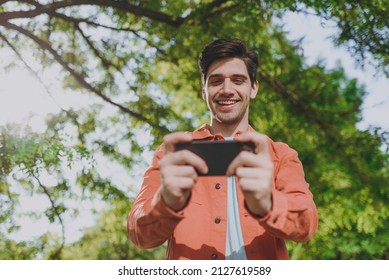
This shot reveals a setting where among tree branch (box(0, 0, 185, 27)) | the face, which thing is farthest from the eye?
tree branch (box(0, 0, 185, 27))

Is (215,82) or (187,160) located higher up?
(215,82)

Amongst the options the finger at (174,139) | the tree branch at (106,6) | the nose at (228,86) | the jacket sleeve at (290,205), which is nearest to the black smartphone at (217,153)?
the finger at (174,139)

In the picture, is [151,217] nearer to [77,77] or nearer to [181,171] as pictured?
[181,171]

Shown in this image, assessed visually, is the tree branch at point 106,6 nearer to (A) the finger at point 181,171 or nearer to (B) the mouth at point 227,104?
(B) the mouth at point 227,104

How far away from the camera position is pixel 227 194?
1527 mm

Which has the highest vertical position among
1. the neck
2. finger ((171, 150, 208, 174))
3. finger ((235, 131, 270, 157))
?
the neck

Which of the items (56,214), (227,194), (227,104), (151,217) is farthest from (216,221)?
(56,214)

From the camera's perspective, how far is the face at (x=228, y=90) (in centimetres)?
163

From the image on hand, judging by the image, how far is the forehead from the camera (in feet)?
5.43

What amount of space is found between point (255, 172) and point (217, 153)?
4.5 inches

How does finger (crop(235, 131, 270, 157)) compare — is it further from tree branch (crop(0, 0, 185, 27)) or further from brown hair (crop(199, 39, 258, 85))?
tree branch (crop(0, 0, 185, 27))

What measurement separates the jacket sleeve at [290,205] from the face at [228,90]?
18cm
